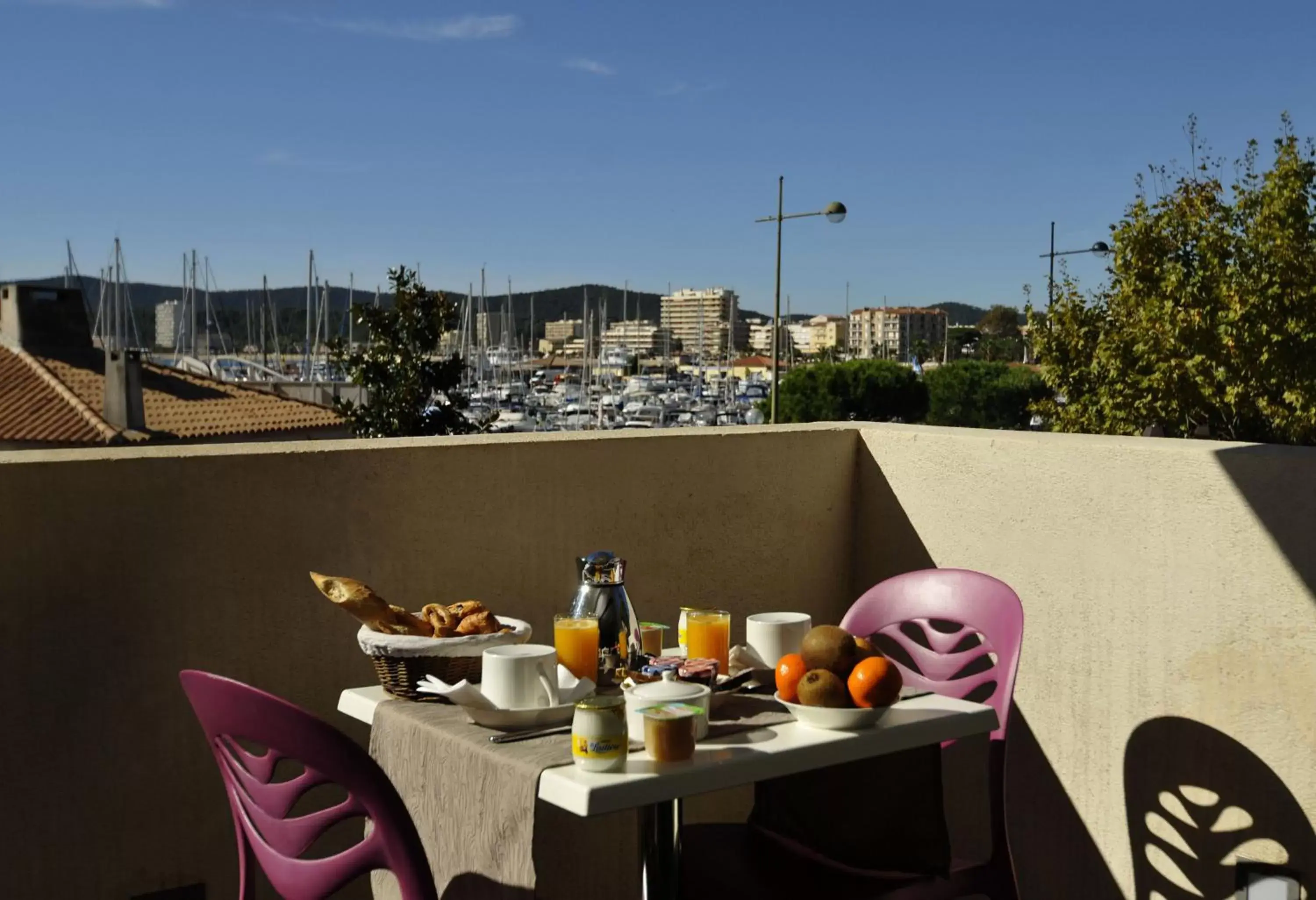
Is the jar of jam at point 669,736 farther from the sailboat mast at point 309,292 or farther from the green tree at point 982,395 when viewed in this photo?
the sailboat mast at point 309,292

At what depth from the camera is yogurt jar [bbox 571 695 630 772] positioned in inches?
74.7

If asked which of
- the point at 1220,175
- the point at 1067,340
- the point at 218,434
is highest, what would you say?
the point at 1220,175

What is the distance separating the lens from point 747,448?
3.81 metres

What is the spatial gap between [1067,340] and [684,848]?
60.2ft

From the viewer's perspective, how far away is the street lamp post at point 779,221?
69.7ft

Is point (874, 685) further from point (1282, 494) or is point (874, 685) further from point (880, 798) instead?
point (1282, 494)

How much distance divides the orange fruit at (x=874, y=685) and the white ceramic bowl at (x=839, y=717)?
0.01m

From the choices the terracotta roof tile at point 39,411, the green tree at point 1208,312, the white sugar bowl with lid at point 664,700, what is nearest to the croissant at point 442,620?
the white sugar bowl with lid at point 664,700

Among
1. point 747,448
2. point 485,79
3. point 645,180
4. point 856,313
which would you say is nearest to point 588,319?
point 485,79

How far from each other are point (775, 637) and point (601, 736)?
2.52 ft

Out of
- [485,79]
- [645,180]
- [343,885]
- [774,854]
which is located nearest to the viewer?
[343,885]

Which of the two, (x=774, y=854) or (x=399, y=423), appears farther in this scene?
(x=399, y=423)

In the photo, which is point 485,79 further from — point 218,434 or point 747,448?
point 747,448

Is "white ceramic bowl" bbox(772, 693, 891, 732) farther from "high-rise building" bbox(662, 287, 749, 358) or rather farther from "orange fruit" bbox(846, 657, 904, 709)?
"high-rise building" bbox(662, 287, 749, 358)
